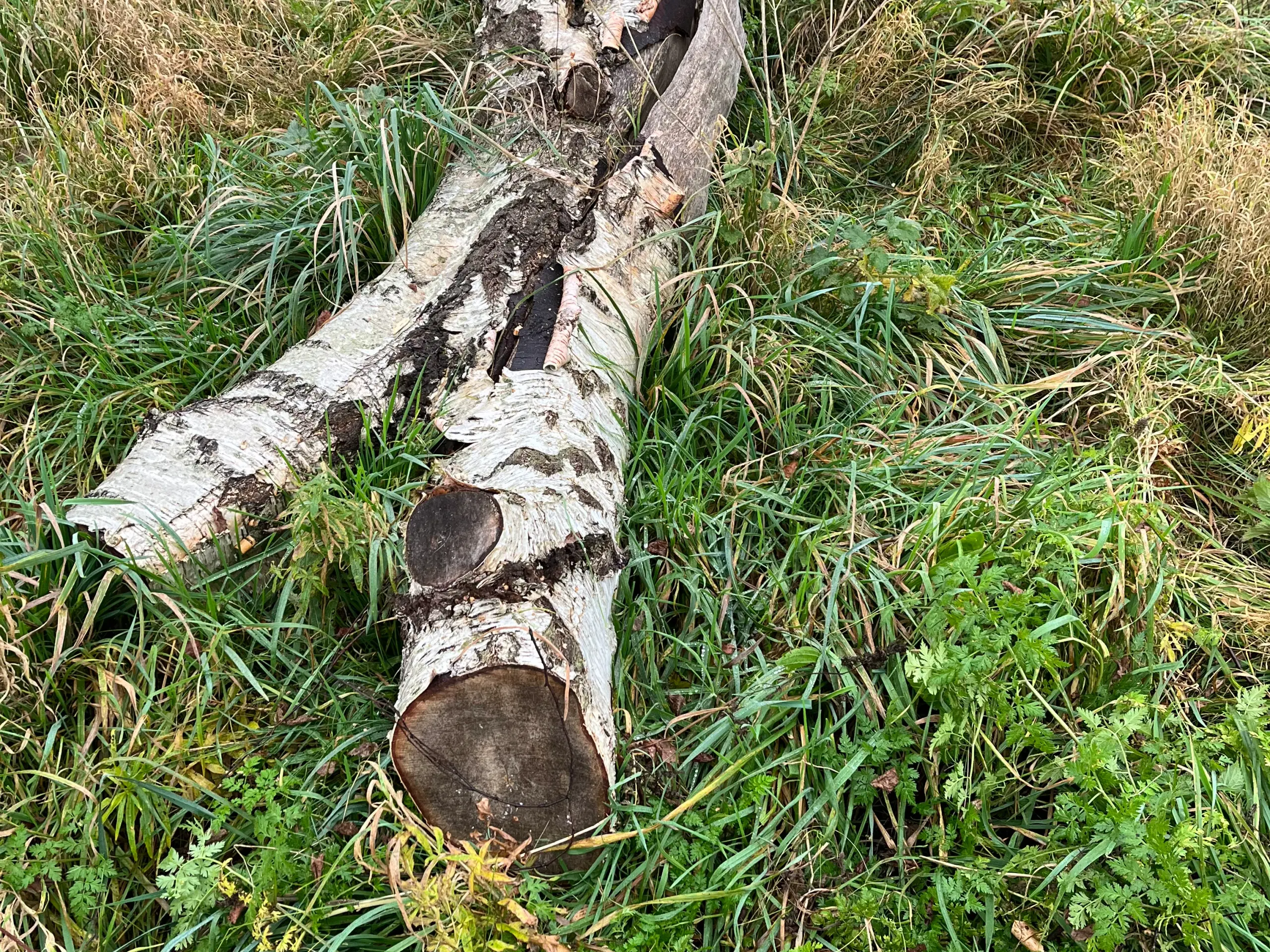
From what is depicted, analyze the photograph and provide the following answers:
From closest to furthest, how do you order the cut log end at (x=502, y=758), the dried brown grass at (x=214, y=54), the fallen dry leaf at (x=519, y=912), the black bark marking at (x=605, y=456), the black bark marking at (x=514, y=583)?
the fallen dry leaf at (x=519, y=912) → the cut log end at (x=502, y=758) → the black bark marking at (x=514, y=583) → the black bark marking at (x=605, y=456) → the dried brown grass at (x=214, y=54)

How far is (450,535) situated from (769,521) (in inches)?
40.7

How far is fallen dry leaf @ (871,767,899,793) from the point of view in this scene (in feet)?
6.65

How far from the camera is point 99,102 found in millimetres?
3600

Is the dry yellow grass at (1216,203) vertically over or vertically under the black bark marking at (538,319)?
under

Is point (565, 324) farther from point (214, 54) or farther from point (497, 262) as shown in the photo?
point (214, 54)

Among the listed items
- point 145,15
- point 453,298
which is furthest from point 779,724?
point 145,15

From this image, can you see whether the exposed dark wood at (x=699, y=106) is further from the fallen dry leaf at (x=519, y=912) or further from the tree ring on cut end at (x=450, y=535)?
the fallen dry leaf at (x=519, y=912)

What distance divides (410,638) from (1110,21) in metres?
3.81

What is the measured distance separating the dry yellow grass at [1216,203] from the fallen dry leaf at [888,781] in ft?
7.02

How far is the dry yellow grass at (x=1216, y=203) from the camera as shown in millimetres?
3055

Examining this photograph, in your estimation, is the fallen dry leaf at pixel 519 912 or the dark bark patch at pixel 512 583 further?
the dark bark patch at pixel 512 583

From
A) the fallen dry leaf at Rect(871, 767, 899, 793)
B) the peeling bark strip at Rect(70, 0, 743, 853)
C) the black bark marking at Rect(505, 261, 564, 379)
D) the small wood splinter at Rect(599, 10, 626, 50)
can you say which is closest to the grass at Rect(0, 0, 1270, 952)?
the fallen dry leaf at Rect(871, 767, 899, 793)

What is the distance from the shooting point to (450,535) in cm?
187

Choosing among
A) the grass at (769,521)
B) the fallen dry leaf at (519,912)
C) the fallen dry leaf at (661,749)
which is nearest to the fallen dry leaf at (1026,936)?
the grass at (769,521)
